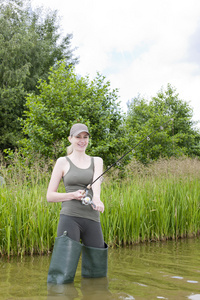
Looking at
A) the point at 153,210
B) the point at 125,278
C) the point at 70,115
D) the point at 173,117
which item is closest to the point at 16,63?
the point at 173,117

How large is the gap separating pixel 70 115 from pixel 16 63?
61.3ft

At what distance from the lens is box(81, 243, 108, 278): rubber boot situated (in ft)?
11.7

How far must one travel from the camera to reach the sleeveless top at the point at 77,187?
3.43 metres

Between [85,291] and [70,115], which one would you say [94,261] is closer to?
[85,291]

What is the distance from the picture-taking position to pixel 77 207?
135 inches

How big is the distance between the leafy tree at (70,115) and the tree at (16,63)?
13295 millimetres

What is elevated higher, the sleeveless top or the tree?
the tree

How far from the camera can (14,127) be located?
26000 millimetres

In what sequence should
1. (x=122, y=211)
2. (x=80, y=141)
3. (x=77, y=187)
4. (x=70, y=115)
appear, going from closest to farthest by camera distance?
(x=77, y=187), (x=80, y=141), (x=122, y=211), (x=70, y=115)

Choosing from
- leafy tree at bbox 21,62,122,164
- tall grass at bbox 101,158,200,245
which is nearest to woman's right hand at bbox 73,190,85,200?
tall grass at bbox 101,158,200,245

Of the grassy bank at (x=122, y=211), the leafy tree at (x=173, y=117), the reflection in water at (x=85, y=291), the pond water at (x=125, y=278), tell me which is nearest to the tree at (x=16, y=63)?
the leafy tree at (x=173, y=117)

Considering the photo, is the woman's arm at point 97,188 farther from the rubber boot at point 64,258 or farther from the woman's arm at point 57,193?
the rubber boot at point 64,258

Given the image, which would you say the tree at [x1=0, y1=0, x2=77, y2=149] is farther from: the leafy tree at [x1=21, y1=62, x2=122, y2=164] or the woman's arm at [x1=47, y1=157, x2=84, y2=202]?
the woman's arm at [x1=47, y1=157, x2=84, y2=202]

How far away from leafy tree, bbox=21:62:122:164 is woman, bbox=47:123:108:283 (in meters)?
5.87
